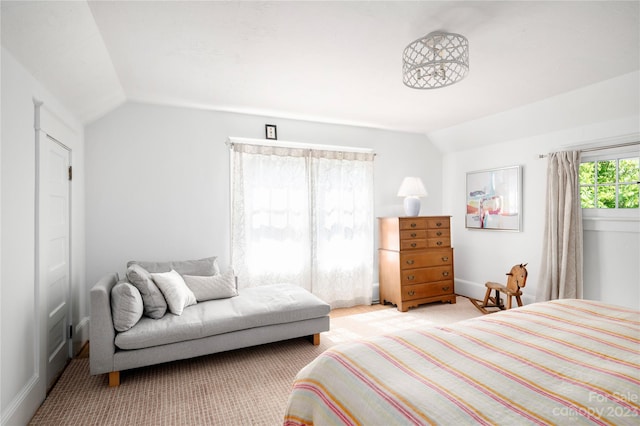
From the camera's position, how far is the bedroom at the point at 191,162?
196 centimetres

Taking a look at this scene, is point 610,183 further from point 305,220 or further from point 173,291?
point 173,291

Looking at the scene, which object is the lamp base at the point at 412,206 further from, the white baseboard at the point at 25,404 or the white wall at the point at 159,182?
the white baseboard at the point at 25,404

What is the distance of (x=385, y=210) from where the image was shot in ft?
16.0

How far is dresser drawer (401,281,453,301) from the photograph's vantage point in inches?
170

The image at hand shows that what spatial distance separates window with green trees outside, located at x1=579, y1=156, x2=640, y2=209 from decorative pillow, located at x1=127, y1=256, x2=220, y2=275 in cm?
419

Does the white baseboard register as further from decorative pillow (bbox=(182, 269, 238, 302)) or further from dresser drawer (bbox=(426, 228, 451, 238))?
dresser drawer (bbox=(426, 228, 451, 238))

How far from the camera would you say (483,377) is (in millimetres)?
1231

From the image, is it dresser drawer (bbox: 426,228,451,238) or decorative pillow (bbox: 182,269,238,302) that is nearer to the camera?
decorative pillow (bbox: 182,269,238,302)

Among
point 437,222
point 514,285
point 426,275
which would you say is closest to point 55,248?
point 426,275

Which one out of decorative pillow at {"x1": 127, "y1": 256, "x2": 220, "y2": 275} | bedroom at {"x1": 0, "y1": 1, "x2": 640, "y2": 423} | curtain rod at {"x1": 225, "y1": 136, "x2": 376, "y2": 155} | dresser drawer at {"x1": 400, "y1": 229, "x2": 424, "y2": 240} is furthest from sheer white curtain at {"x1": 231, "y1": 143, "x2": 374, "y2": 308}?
dresser drawer at {"x1": 400, "y1": 229, "x2": 424, "y2": 240}

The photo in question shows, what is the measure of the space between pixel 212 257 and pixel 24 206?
178 cm

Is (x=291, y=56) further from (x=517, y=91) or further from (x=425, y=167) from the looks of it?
(x=425, y=167)

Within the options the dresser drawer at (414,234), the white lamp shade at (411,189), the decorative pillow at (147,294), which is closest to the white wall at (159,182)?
the decorative pillow at (147,294)

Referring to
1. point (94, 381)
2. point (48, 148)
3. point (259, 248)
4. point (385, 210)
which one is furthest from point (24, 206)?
point (385, 210)
